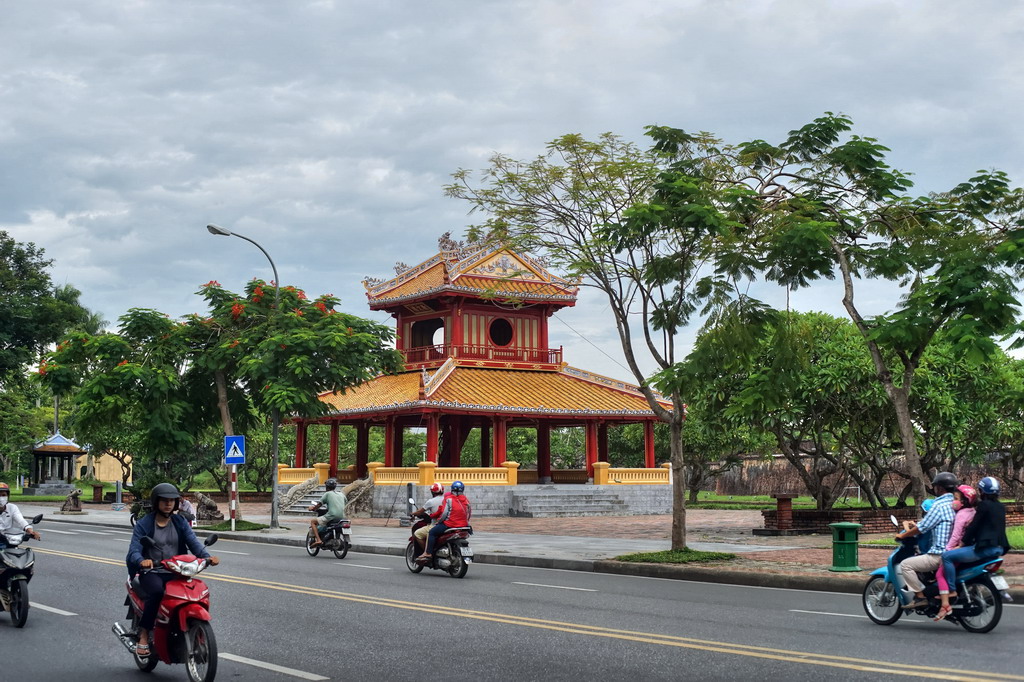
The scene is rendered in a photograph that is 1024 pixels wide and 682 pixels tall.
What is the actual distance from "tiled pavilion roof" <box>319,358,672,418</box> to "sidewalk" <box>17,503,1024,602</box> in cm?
458

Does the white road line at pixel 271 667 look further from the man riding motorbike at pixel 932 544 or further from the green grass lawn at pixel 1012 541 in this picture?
the green grass lawn at pixel 1012 541

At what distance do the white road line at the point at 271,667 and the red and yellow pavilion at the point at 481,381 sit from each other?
95.7ft

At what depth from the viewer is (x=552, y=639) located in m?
10.2

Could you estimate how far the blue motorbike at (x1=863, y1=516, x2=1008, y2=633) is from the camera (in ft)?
34.5

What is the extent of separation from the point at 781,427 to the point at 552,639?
22582mm

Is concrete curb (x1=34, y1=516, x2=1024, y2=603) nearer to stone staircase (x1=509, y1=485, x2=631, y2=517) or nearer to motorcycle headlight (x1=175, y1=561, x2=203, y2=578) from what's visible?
motorcycle headlight (x1=175, y1=561, x2=203, y2=578)

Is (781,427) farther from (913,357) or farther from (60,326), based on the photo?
(60,326)

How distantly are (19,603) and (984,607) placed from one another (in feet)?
31.6

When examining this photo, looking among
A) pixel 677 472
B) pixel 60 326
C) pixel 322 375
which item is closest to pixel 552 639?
pixel 677 472

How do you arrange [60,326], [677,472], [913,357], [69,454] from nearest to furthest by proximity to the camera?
[913,357]
[677,472]
[60,326]
[69,454]

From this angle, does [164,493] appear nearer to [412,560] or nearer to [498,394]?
[412,560]

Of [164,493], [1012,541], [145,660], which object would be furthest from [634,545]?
[164,493]

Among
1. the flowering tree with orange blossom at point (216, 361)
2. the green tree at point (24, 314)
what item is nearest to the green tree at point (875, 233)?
the flowering tree with orange blossom at point (216, 361)

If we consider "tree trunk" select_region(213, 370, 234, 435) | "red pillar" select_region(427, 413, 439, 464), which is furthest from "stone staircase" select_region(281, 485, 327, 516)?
"tree trunk" select_region(213, 370, 234, 435)
